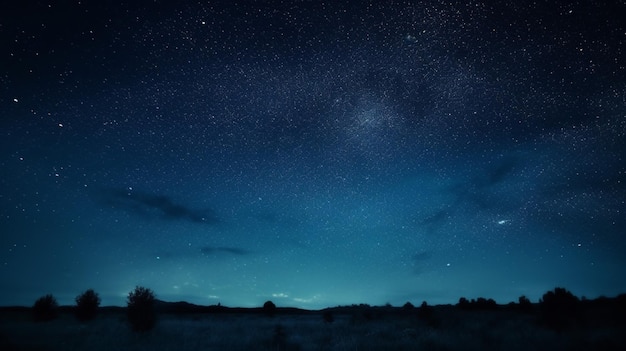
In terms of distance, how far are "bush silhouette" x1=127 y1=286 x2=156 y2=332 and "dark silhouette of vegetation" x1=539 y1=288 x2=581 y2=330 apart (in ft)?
73.4

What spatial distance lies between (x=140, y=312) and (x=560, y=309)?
23363mm

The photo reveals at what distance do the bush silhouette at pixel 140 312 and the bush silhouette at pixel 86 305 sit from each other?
1258 centimetres

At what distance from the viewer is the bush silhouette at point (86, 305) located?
26.6 metres

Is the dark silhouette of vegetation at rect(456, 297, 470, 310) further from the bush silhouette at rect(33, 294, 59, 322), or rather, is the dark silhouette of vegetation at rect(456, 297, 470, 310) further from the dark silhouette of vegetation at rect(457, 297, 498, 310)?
the bush silhouette at rect(33, 294, 59, 322)

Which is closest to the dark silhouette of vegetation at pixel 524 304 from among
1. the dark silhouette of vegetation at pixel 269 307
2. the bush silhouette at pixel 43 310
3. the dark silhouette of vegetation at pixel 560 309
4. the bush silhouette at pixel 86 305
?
the dark silhouette of vegetation at pixel 560 309

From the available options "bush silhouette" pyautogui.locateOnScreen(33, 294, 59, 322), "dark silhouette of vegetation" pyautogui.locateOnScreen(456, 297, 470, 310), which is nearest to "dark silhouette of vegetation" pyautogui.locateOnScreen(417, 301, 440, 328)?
"dark silhouette of vegetation" pyautogui.locateOnScreen(456, 297, 470, 310)

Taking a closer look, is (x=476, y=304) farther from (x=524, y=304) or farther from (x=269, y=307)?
(x=269, y=307)

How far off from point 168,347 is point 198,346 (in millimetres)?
1230

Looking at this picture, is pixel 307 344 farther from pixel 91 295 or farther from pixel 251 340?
pixel 91 295

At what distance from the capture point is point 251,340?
48.9 feet

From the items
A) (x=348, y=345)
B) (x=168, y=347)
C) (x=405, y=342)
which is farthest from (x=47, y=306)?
(x=405, y=342)

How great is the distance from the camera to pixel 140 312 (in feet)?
58.6

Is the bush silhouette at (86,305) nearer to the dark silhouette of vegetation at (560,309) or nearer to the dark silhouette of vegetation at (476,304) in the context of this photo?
the dark silhouette of vegetation at (560,309)

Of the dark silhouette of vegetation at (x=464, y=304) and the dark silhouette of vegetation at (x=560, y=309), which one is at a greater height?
the dark silhouette of vegetation at (x=560, y=309)
